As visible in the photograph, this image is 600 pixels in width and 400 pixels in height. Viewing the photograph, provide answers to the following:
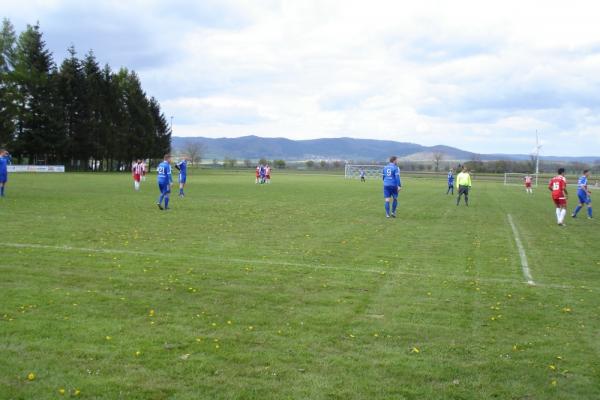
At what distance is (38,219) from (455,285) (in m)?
12.1

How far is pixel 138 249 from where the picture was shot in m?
11.3

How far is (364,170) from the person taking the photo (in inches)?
3287

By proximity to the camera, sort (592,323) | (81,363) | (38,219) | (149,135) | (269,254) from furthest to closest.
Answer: (149,135)
(38,219)
(269,254)
(592,323)
(81,363)

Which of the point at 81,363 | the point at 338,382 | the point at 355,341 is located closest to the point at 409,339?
the point at 355,341

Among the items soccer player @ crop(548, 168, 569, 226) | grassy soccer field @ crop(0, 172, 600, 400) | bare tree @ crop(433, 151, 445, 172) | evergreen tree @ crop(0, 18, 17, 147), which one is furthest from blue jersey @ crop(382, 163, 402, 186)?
bare tree @ crop(433, 151, 445, 172)

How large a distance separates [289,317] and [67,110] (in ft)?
247

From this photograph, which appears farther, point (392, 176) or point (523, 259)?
point (392, 176)

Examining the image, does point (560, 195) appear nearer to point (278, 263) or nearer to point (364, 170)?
point (278, 263)

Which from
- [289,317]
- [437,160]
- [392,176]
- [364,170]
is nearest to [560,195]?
[392,176]

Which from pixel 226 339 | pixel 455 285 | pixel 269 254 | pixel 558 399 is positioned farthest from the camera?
pixel 269 254

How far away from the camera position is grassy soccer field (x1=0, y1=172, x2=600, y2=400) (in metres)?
4.84

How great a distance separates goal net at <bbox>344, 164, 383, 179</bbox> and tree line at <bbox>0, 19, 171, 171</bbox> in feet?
105

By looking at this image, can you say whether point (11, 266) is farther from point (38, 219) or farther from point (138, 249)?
point (38, 219)

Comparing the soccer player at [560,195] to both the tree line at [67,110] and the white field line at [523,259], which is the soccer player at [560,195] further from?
the tree line at [67,110]
